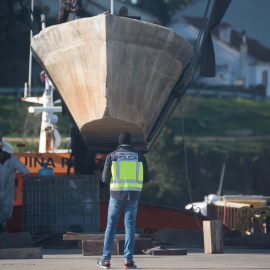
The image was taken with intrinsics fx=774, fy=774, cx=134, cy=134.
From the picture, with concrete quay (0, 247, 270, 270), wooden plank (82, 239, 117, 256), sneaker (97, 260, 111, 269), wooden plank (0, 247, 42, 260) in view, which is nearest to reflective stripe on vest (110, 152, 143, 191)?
sneaker (97, 260, 111, 269)

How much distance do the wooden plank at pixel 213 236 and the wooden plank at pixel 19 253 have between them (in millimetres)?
2605

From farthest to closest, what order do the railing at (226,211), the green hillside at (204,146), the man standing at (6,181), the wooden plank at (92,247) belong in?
the green hillside at (204,146) < the railing at (226,211) < the man standing at (6,181) < the wooden plank at (92,247)

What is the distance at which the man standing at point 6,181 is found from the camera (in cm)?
1327

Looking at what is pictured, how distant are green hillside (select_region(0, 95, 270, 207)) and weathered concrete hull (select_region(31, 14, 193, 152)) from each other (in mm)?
24591

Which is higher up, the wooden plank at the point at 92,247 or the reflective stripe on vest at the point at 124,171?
the reflective stripe on vest at the point at 124,171

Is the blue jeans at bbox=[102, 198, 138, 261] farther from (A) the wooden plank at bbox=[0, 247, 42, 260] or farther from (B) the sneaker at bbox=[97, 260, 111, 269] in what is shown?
(A) the wooden plank at bbox=[0, 247, 42, 260]

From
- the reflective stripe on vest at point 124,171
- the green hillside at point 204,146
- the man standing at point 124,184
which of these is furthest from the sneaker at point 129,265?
the green hillside at point 204,146

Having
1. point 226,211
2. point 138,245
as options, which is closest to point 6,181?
point 138,245

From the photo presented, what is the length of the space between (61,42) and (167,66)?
1.83 metres

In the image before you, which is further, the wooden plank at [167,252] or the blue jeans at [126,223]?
the wooden plank at [167,252]

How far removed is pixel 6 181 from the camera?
13.3m

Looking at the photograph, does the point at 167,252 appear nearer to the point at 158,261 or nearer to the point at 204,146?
the point at 158,261

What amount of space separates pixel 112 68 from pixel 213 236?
3.05m

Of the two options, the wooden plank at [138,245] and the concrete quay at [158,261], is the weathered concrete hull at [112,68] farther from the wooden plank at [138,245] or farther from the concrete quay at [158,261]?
the concrete quay at [158,261]
